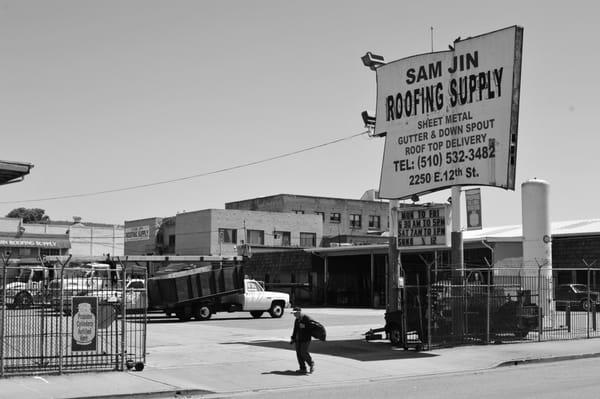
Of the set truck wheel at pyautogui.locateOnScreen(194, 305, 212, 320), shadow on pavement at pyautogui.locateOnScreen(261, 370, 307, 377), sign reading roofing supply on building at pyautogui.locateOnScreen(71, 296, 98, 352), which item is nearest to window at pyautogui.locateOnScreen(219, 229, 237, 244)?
truck wheel at pyautogui.locateOnScreen(194, 305, 212, 320)

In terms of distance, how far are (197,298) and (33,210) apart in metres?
115

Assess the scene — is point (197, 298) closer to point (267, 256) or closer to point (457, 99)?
point (457, 99)

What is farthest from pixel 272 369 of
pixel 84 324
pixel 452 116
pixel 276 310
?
pixel 276 310

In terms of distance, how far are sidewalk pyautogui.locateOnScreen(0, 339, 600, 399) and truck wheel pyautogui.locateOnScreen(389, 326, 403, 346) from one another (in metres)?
0.35

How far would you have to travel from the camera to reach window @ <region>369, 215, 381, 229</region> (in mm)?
88250

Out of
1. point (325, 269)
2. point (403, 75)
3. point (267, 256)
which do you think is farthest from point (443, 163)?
point (267, 256)

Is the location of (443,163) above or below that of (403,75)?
below

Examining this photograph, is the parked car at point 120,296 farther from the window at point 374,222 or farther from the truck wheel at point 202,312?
the window at point 374,222

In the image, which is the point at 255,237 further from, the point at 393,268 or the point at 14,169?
the point at 14,169

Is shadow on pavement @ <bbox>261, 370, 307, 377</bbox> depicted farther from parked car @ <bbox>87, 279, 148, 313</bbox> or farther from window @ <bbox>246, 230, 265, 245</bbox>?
window @ <bbox>246, 230, 265, 245</bbox>

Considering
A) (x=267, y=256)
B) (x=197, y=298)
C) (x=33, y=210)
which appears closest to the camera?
(x=197, y=298)

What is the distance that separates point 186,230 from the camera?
2842 inches

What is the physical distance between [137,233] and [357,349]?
62109 millimetres

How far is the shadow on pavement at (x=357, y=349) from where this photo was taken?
64.9ft
